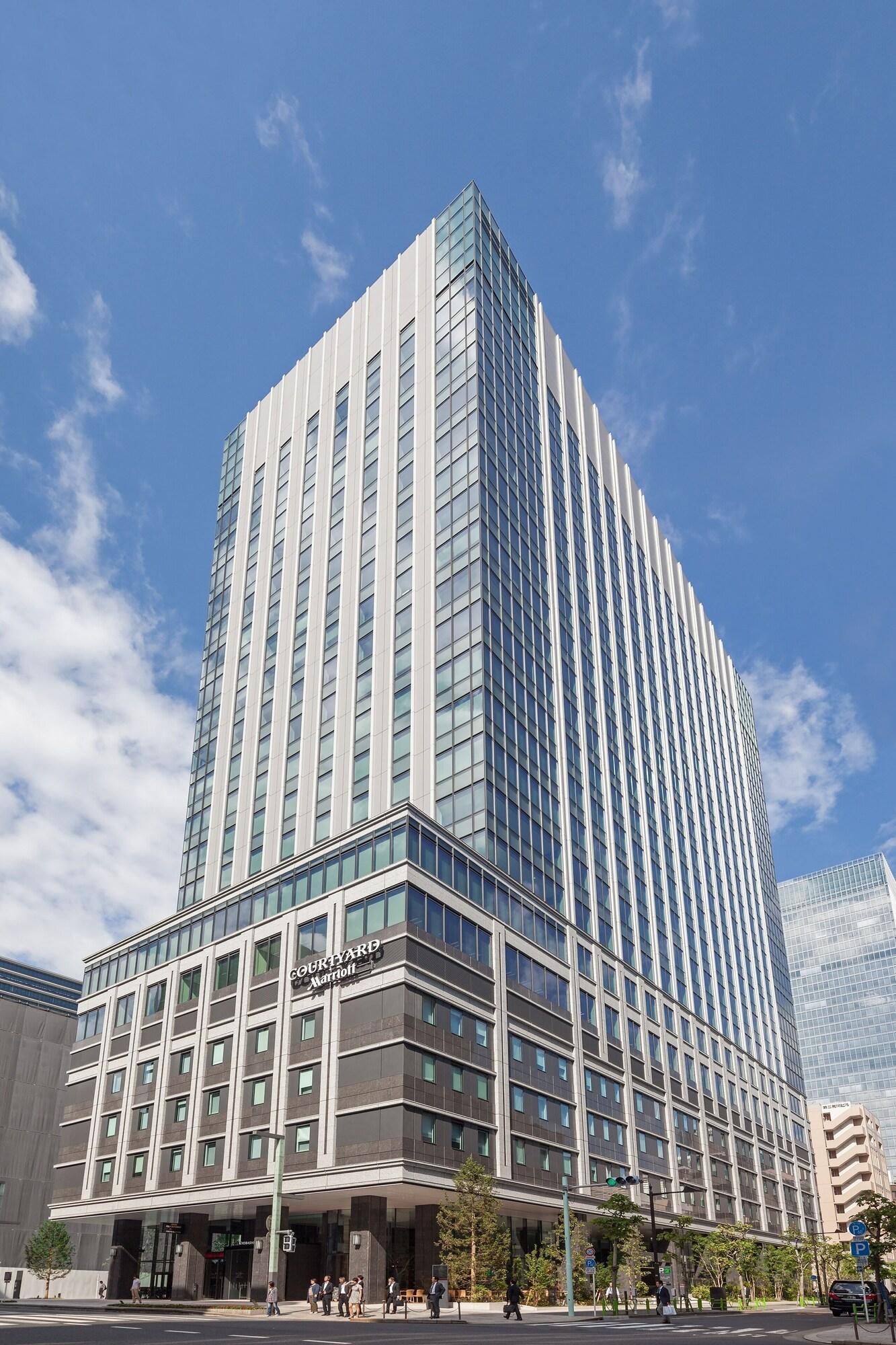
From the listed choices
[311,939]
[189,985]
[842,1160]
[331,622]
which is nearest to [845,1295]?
[311,939]

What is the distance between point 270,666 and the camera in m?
89.7

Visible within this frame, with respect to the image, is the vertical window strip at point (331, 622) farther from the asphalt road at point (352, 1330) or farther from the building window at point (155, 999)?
the asphalt road at point (352, 1330)

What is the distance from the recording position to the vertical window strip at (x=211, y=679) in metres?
87.8

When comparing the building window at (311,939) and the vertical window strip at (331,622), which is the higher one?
the vertical window strip at (331,622)

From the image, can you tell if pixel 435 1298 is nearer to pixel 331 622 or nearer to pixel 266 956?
pixel 266 956

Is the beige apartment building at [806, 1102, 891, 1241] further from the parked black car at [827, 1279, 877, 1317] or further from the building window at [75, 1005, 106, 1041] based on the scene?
the building window at [75, 1005, 106, 1041]

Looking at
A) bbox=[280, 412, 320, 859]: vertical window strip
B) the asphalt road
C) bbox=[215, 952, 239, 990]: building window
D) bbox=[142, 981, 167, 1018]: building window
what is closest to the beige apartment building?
bbox=[280, 412, 320, 859]: vertical window strip

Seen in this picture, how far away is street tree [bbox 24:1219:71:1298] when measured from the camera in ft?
258

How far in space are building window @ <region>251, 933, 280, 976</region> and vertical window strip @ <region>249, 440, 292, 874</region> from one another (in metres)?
15.4

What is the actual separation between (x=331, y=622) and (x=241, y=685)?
12.6 m

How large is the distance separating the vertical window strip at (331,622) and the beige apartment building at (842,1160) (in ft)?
497

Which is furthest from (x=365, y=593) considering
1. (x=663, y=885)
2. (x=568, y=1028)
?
(x=663, y=885)

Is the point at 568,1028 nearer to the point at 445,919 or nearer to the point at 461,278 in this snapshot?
the point at 445,919

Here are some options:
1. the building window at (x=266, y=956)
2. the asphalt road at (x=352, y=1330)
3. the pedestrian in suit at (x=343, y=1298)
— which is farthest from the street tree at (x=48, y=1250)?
the pedestrian in suit at (x=343, y=1298)
